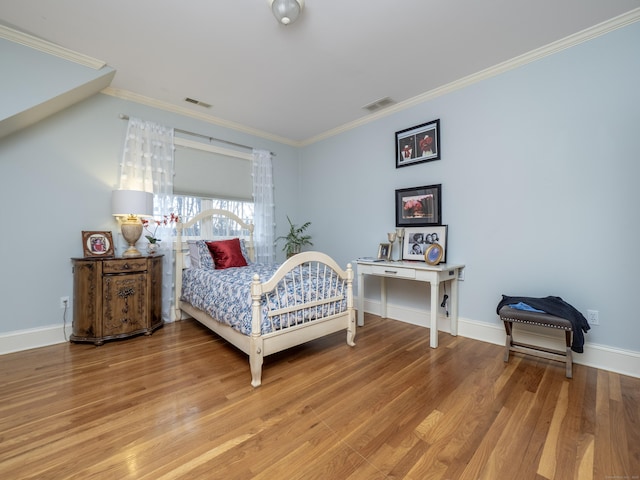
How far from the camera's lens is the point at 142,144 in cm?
322

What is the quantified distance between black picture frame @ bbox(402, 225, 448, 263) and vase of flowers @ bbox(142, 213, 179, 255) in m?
2.85

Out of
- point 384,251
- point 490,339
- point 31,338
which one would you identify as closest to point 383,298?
point 384,251

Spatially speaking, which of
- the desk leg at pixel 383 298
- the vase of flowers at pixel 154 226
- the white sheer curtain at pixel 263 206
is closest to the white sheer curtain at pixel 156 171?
the vase of flowers at pixel 154 226

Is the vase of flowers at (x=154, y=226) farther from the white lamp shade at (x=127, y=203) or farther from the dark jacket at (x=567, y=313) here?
the dark jacket at (x=567, y=313)

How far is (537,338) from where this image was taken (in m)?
2.46

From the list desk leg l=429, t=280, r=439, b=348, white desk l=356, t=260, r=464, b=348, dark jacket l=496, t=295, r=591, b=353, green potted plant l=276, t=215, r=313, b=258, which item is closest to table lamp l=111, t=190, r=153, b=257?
green potted plant l=276, t=215, r=313, b=258

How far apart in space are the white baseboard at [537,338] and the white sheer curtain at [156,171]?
2.87m

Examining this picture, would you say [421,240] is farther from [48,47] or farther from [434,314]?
[48,47]

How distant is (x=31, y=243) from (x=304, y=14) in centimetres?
318

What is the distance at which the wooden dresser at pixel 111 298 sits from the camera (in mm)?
2650

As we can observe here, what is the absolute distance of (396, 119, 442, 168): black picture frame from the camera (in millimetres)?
3082

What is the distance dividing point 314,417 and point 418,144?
9.70 ft

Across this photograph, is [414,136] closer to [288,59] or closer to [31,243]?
[288,59]

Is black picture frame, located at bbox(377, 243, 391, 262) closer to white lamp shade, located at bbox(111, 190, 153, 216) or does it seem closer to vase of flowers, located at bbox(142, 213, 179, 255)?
vase of flowers, located at bbox(142, 213, 179, 255)
